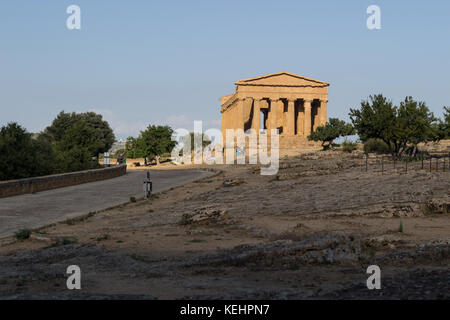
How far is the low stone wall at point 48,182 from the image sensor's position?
81.8ft

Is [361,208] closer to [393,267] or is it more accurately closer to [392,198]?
[392,198]

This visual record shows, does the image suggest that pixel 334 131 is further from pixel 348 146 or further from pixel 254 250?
pixel 254 250

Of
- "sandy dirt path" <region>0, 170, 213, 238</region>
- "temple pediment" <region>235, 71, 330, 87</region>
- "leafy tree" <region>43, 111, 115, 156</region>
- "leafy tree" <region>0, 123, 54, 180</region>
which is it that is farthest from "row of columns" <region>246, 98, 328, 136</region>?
"sandy dirt path" <region>0, 170, 213, 238</region>

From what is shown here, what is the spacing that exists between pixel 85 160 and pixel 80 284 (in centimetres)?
3839

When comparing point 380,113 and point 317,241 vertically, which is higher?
point 380,113

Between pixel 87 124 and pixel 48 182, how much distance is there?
79525mm

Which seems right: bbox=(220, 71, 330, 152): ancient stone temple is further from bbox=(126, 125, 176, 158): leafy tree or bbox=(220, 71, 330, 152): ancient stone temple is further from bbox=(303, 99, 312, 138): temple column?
bbox=(126, 125, 176, 158): leafy tree

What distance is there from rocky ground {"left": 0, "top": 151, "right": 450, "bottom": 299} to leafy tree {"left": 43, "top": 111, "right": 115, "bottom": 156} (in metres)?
86.6

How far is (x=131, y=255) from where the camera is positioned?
10.6m

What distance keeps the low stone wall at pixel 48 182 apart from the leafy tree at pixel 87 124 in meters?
64.3

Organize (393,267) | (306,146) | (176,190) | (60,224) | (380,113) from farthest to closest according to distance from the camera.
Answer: (306,146) → (380,113) → (176,190) → (60,224) → (393,267)

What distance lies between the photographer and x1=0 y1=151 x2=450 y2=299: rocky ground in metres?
7.27
